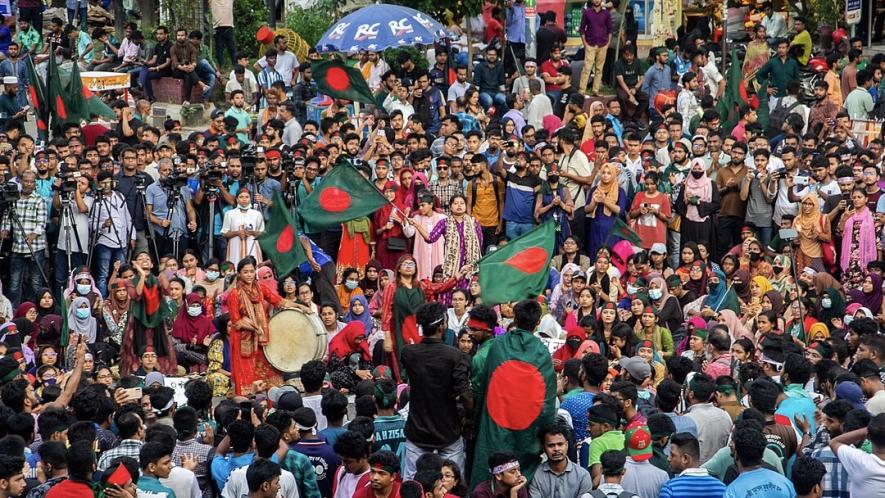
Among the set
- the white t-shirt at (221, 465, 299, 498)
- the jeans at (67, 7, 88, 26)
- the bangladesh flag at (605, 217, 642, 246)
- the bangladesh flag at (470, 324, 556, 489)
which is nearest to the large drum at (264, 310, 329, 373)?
the bangladesh flag at (605, 217, 642, 246)

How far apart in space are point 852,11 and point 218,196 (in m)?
11.6

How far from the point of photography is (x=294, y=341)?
50.6 ft

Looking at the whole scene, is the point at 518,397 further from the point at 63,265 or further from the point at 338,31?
the point at 338,31

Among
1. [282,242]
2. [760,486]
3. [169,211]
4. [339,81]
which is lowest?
[169,211]

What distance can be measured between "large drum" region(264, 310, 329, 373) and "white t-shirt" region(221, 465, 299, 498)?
5.22m

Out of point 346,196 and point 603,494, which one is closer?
point 603,494

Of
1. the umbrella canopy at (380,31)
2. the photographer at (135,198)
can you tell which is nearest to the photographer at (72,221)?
the photographer at (135,198)

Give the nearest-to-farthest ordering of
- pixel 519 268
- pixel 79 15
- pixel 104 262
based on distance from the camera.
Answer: pixel 519 268
pixel 104 262
pixel 79 15

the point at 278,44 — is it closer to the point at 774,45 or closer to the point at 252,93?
the point at 252,93

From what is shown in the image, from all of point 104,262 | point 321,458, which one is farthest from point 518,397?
point 104,262

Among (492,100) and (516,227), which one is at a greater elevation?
(492,100)

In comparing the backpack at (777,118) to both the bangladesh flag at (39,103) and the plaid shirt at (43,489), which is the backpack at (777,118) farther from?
the plaid shirt at (43,489)

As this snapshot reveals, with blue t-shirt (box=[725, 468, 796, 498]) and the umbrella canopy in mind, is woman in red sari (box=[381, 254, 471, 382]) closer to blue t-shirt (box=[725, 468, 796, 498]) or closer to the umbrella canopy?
blue t-shirt (box=[725, 468, 796, 498])

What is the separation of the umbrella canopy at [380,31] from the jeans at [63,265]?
5.59m
